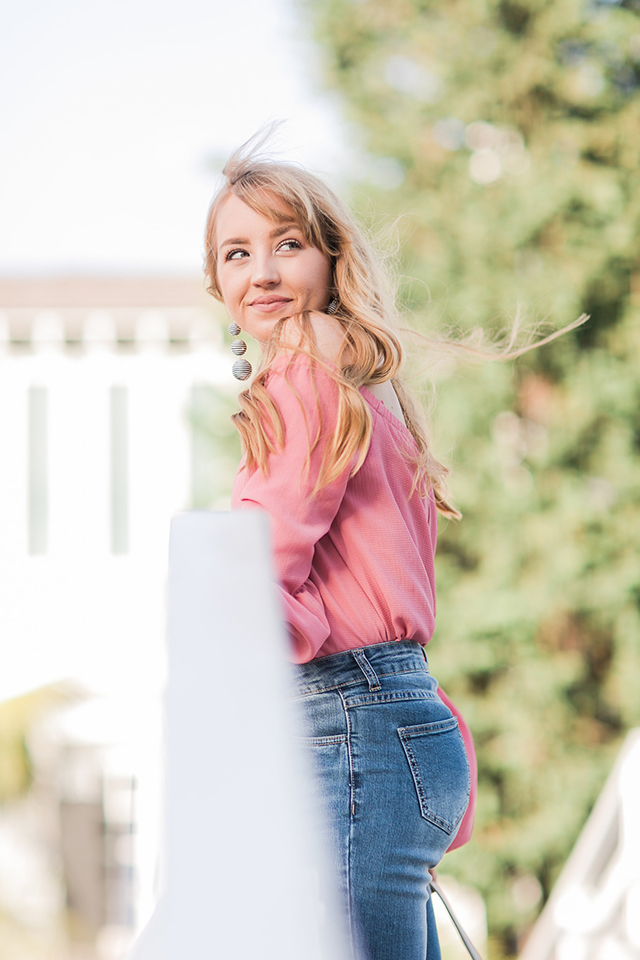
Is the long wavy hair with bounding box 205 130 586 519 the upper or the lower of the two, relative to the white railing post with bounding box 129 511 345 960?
upper

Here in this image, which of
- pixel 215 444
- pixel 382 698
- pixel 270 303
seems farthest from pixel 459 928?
pixel 215 444

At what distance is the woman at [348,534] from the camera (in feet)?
3.38

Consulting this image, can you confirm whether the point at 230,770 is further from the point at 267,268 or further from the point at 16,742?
the point at 16,742

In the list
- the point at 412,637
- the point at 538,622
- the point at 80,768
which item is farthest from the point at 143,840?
the point at 412,637

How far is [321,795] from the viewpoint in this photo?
3.38ft

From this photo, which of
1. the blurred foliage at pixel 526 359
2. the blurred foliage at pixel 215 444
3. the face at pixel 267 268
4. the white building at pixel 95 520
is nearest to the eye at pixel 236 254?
the face at pixel 267 268

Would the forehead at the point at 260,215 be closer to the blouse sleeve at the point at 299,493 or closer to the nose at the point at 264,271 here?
the nose at the point at 264,271

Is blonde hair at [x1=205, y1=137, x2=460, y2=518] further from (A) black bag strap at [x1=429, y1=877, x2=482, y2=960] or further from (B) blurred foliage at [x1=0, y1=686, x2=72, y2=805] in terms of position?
(B) blurred foliage at [x1=0, y1=686, x2=72, y2=805]

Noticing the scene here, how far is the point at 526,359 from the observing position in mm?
6305

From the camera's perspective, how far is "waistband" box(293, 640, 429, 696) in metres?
1.08

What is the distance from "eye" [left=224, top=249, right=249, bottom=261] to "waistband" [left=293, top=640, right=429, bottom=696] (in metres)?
0.56

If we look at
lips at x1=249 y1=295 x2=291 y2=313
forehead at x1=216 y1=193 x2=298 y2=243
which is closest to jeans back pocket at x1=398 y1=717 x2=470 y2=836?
lips at x1=249 y1=295 x2=291 y2=313

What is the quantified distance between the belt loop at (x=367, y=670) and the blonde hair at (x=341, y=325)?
0.65 feet

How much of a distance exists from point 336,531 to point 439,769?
0.98 feet
